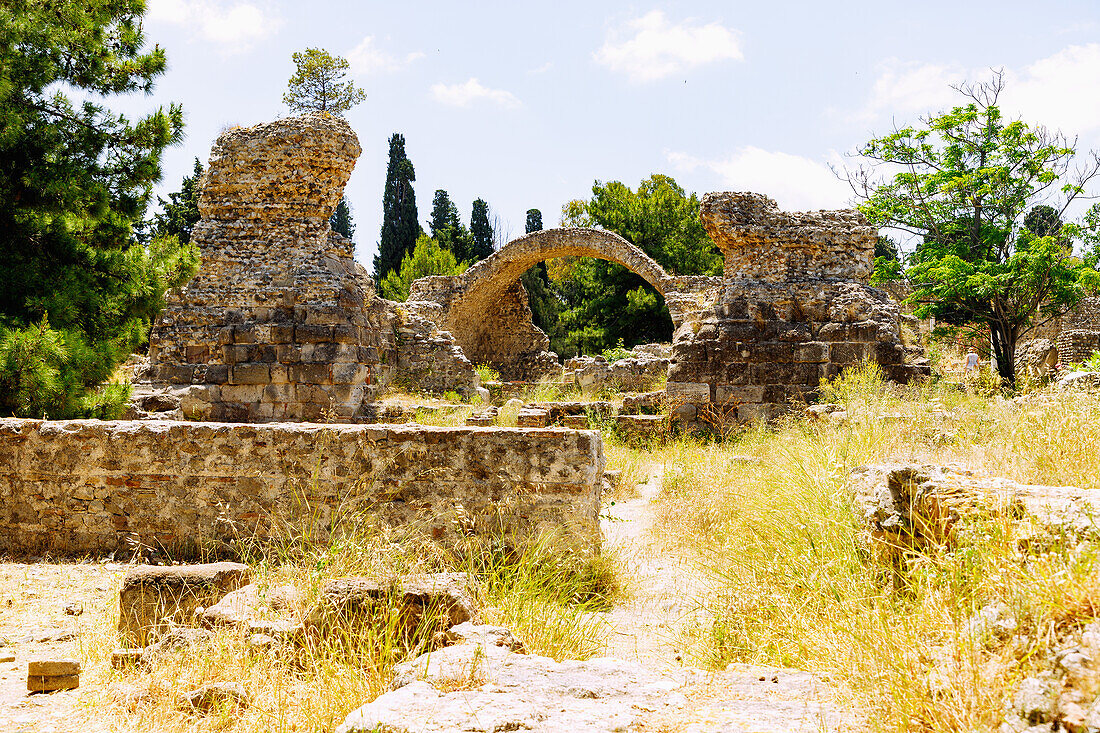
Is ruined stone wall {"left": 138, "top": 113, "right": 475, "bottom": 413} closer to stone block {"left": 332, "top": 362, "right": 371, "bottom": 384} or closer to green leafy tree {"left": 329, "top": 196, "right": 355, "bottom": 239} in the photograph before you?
stone block {"left": 332, "top": 362, "right": 371, "bottom": 384}

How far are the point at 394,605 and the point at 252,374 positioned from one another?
6954 millimetres

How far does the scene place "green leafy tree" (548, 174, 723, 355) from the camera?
2802 centimetres

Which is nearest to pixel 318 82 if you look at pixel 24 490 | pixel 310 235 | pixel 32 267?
pixel 310 235

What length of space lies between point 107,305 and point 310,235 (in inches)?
Answer: 122

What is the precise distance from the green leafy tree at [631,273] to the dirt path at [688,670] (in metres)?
22.0

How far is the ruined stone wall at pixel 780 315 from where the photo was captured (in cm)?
1027

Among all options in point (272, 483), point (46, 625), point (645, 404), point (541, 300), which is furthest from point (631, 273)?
point (46, 625)

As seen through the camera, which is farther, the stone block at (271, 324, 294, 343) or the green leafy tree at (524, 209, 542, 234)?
the green leafy tree at (524, 209, 542, 234)

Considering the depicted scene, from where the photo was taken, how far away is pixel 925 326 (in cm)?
2159

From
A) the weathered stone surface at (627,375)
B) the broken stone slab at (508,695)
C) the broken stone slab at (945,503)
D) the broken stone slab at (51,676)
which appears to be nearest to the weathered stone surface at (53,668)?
the broken stone slab at (51,676)

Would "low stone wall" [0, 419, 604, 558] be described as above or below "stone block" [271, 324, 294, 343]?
below

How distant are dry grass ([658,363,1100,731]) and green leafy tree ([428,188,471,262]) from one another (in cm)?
3004

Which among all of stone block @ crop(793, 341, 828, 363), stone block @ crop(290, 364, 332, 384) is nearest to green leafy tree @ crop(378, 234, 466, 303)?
stone block @ crop(290, 364, 332, 384)

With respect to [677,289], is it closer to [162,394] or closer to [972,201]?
[972,201]
